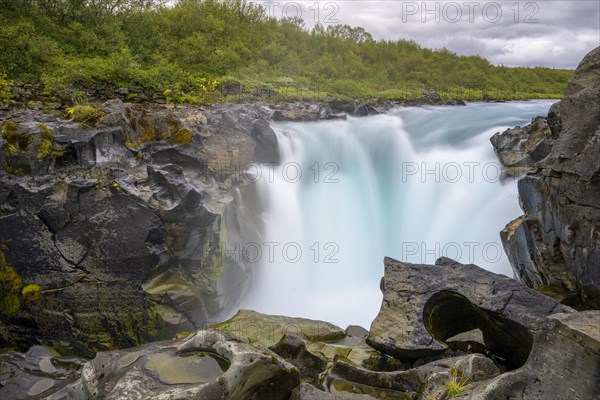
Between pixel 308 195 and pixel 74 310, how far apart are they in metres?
6.86

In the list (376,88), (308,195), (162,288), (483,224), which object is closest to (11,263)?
(162,288)

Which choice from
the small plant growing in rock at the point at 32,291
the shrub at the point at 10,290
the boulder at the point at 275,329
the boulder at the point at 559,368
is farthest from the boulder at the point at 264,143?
the boulder at the point at 559,368

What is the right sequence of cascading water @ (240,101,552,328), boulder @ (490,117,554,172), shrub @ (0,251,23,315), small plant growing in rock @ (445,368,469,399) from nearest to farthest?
small plant growing in rock @ (445,368,469,399), shrub @ (0,251,23,315), cascading water @ (240,101,552,328), boulder @ (490,117,554,172)

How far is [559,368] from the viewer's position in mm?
4527

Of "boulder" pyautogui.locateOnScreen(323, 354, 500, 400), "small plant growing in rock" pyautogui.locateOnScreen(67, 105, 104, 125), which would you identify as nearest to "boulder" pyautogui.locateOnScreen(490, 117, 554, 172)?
"boulder" pyautogui.locateOnScreen(323, 354, 500, 400)

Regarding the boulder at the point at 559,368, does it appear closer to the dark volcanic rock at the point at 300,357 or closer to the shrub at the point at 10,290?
the dark volcanic rock at the point at 300,357

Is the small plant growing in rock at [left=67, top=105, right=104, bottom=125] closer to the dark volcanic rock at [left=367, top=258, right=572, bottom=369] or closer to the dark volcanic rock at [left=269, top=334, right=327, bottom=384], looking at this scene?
the dark volcanic rock at [left=269, top=334, right=327, bottom=384]

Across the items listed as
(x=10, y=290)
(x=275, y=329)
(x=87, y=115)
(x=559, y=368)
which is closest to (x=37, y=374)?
(x=10, y=290)

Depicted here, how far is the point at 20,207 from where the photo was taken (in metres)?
8.38

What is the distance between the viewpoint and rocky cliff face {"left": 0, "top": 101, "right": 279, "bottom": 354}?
844 cm

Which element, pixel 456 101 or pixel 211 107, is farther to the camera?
pixel 456 101

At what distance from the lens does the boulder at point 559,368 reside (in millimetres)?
4301

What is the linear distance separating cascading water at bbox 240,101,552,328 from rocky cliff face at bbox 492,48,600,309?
2.24 m

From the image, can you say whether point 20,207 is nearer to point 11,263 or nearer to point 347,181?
point 11,263
